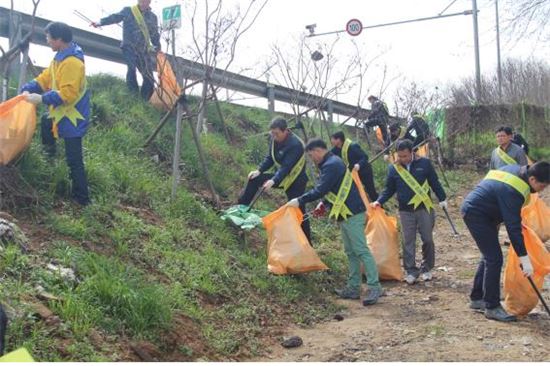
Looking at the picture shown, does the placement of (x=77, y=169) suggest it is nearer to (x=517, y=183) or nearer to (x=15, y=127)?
(x=15, y=127)

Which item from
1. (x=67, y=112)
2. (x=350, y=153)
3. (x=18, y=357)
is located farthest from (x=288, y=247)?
(x=18, y=357)

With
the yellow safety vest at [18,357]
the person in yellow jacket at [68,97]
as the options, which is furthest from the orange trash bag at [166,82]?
the yellow safety vest at [18,357]

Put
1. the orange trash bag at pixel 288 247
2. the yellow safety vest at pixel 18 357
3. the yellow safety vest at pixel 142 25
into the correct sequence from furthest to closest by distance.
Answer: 1. the yellow safety vest at pixel 142 25
2. the orange trash bag at pixel 288 247
3. the yellow safety vest at pixel 18 357

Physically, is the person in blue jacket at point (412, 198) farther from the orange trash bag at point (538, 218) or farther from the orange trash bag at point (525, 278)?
the orange trash bag at point (525, 278)

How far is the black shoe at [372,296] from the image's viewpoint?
584cm

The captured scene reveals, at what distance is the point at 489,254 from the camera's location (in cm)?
505

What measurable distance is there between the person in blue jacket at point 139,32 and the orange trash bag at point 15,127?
2.35 m

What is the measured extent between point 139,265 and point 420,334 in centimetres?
230

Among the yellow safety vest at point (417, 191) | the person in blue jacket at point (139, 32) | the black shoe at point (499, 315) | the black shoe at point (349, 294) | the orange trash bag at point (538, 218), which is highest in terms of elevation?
the person in blue jacket at point (139, 32)

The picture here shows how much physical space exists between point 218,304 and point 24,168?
213 cm

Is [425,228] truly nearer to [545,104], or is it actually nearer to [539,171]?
[539,171]

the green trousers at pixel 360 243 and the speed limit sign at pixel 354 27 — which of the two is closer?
the green trousers at pixel 360 243

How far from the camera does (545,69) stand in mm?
19516

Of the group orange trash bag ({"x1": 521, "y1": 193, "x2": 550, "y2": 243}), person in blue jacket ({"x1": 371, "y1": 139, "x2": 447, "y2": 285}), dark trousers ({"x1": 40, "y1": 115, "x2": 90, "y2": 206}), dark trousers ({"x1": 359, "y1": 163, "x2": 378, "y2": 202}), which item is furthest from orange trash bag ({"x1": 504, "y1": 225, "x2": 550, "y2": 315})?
dark trousers ({"x1": 40, "y1": 115, "x2": 90, "y2": 206})
